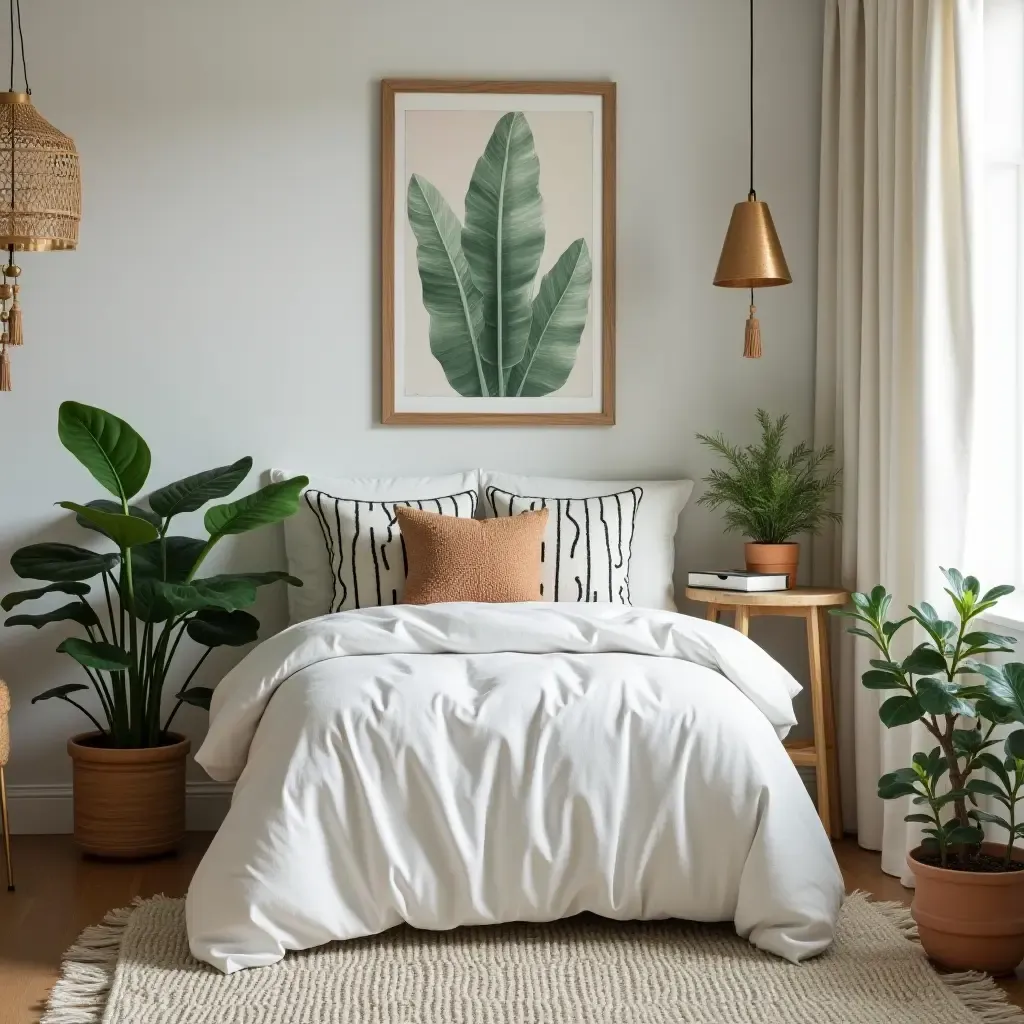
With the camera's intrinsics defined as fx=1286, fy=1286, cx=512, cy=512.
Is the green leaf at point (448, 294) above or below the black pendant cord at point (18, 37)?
below

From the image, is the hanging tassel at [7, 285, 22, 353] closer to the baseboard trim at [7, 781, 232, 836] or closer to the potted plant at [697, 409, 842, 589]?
the baseboard trim at [7, 781, 232, 836]

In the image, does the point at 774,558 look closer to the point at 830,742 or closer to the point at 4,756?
the point at 830,742

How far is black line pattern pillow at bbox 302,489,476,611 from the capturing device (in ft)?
12.5

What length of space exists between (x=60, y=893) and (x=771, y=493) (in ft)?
7.51

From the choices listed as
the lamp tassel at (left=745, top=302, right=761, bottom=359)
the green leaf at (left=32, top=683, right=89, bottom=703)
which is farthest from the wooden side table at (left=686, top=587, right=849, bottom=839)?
the green leaf at (left=32, top=683, right=89, bottom=703)

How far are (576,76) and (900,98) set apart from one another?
1.09 meters

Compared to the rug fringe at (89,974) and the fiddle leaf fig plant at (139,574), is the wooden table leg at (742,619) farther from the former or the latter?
the rug fringe at (89,974)

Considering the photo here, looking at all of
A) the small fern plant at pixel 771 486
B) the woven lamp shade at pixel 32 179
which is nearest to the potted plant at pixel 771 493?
the small fern plant at pixel 771 486

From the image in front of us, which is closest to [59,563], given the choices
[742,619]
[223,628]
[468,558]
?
[223,628]

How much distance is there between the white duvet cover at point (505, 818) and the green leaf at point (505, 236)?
1578 mm

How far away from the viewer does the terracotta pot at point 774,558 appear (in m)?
3.87

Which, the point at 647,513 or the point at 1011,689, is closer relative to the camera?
the point at 1011,689

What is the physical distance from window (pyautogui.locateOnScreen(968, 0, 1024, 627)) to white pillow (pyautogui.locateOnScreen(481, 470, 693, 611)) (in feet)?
3.39

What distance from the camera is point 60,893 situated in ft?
10.9
